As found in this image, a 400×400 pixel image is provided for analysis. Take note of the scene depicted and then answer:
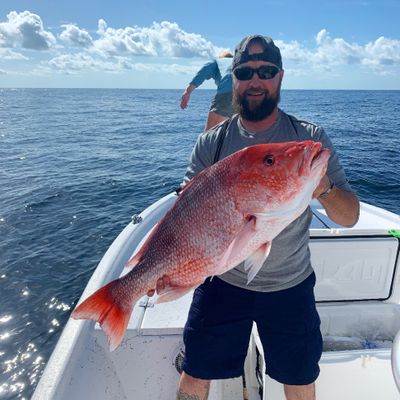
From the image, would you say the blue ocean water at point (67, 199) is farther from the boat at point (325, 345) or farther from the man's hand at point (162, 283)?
the man's hand at point (162, 283)

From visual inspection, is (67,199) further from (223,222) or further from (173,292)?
(223,222)

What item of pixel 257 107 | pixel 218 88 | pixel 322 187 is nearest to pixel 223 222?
pixel 322 187

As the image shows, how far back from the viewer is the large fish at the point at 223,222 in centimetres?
181

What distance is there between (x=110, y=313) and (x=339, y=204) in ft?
5.08

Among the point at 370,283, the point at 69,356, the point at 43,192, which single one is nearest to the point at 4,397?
the point at 69,356

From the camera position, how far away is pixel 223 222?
189 cm

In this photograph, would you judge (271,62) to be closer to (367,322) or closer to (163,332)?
(163,332)

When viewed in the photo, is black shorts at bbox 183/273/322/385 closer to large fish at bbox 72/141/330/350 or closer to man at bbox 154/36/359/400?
man at bbox 154/36/359/400

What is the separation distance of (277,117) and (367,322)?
2.31 metres

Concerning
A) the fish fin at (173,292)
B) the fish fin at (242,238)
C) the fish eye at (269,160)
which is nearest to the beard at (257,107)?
the fish eye at (269,160)

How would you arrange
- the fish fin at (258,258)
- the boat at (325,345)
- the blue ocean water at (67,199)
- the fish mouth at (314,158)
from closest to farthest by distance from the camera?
the fish mouth at (314,158)
the fish fin at (258,258)
the boat at (325,345)
the blue ocean water at (67,199)

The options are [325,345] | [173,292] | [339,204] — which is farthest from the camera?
[325,345]

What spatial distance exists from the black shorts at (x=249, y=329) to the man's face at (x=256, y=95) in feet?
4.00

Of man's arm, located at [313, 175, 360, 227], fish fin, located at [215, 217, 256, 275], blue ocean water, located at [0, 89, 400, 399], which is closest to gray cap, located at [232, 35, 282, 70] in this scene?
man's arm, located at [313, 175, 360, 227]
